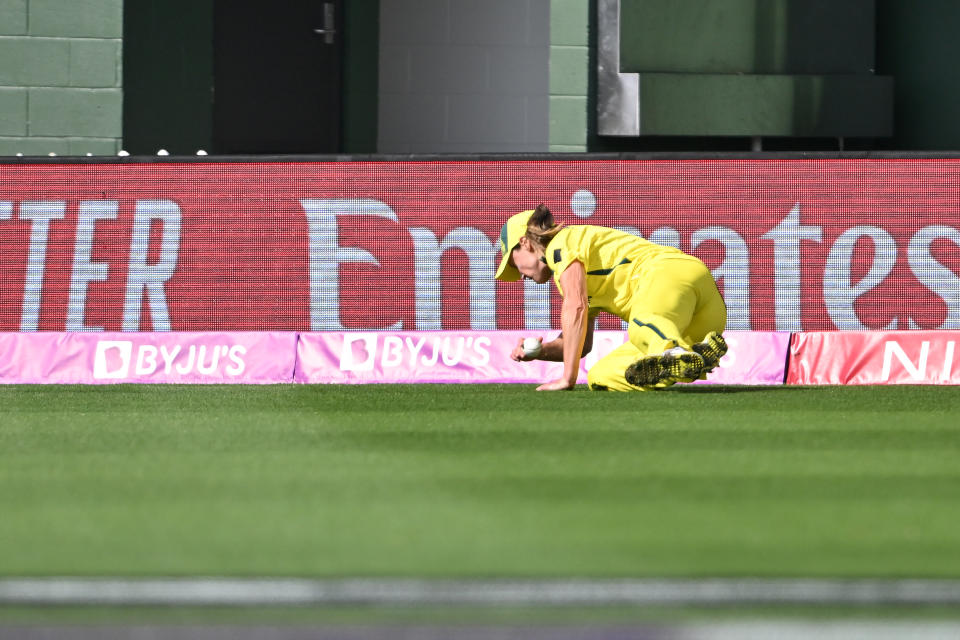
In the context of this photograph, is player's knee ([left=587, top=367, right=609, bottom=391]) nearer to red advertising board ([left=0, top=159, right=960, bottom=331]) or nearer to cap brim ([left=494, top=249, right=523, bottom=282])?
cap brim ([left=494, top=249, right=523, bottom=282])

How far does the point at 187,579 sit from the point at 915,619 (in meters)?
1.40

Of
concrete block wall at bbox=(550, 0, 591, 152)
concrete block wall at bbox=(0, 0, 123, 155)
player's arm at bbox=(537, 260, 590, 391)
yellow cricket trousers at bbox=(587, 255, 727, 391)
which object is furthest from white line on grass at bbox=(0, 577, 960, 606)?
concrete block wall at bbox=(550, 0, 591, 152)

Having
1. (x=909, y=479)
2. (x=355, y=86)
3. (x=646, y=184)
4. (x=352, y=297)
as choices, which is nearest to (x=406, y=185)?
(x=352, y=297)

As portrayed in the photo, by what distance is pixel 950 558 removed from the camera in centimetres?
316

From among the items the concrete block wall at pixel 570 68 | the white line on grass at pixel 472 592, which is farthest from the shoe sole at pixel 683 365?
the concrete block wall at pixel 570 68

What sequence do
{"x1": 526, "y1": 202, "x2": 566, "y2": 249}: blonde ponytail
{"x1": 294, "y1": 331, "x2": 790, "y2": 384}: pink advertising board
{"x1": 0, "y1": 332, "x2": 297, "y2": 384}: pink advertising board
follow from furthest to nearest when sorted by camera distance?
1. {"x1": 0, "y1": 332, "x2": 297, "y2": 384}: pink advertising board
2. {"x1": 294, "y1": 331, "x2": 790, "y2": 384}: pink advertising board
3. {"x1": 526, "y1": 202, "x2": 566, "y2": 249}: blonde ponytail

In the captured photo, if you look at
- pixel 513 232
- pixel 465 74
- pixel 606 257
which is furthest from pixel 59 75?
pixel 606 257

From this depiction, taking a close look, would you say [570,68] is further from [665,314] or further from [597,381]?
[665,314]

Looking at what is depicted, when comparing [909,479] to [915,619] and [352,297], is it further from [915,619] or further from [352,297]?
[352,297]

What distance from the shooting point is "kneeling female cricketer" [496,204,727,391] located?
27.4 feet

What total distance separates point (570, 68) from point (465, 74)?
4.06ft

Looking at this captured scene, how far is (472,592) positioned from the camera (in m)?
2.77

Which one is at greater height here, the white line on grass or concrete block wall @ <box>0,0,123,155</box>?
concrete block wall @ <box>0,0,123,155</box>

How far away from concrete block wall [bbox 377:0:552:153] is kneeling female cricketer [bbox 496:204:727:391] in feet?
27.2
